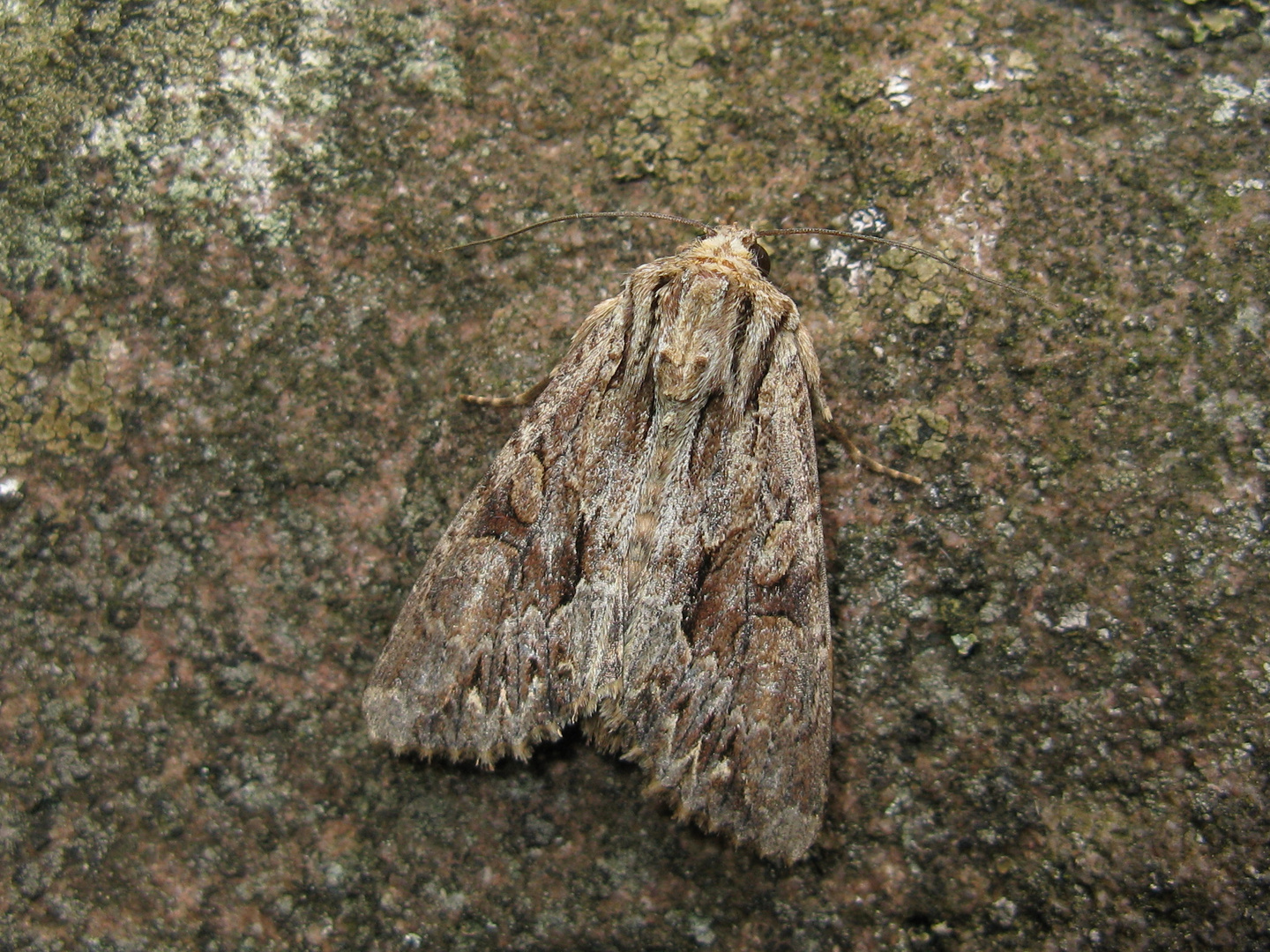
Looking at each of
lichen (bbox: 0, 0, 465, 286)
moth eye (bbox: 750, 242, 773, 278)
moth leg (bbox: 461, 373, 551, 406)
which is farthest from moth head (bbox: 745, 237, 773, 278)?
lichen (bbox: 0, 0, 465, 286)

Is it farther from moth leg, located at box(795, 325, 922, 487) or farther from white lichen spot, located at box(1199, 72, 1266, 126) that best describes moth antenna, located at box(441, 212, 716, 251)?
white lichen spot, located at box(1199, 72, 1266, 126)

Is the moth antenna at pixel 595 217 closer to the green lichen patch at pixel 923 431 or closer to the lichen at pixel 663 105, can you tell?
the lichen at pixel 663 105

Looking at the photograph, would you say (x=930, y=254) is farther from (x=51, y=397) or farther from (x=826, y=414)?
(x=51, y=397)

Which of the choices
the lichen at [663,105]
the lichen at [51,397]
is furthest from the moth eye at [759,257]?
the lichen at [51,397]

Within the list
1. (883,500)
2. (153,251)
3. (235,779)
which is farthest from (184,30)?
(883,500)

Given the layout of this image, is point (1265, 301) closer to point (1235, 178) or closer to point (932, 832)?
point (1235, 178)

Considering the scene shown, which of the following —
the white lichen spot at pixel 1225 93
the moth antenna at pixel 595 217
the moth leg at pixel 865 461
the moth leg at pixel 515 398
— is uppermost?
the moth antenna at pixel 595 217

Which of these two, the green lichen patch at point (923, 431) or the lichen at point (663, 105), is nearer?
the green lichen patch at point (923, 431)
